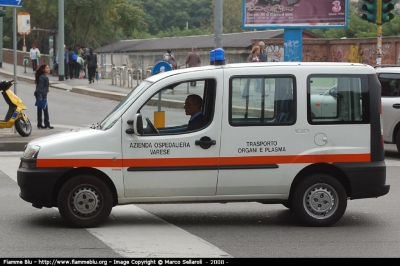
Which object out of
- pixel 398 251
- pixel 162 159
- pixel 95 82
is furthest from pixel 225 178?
pixel 95 82

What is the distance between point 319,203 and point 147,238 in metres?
2.06

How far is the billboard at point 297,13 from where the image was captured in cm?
2722

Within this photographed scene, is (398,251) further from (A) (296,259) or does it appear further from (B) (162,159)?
(B) (162,159)

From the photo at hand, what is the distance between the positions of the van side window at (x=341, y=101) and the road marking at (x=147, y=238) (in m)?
2.05

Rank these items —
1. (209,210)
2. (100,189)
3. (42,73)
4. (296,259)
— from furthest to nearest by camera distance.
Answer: (42,73) < (209,210) < (100,189) < (296,259)

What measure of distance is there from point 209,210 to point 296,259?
286 cm

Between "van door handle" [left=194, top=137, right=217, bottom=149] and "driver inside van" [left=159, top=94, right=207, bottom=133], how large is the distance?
6.5 inches

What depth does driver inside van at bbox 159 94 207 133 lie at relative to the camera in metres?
8.99

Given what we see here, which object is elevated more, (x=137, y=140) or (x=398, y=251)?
(x=137, y=140)

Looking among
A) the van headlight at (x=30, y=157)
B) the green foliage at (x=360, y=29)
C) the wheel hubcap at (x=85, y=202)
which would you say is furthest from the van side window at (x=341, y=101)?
the green foliage at (x=360, y=29)

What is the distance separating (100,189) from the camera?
8.79m

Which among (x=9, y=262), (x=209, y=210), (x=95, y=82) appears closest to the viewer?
(x=9, y=262)

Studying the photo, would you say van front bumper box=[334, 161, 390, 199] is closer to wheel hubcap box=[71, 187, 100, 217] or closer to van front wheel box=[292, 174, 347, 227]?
van front wheel box=[292, 174, 347, 227]

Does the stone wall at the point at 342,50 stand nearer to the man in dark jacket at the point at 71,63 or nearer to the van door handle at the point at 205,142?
the man in dark jacket at the point at 71,63
